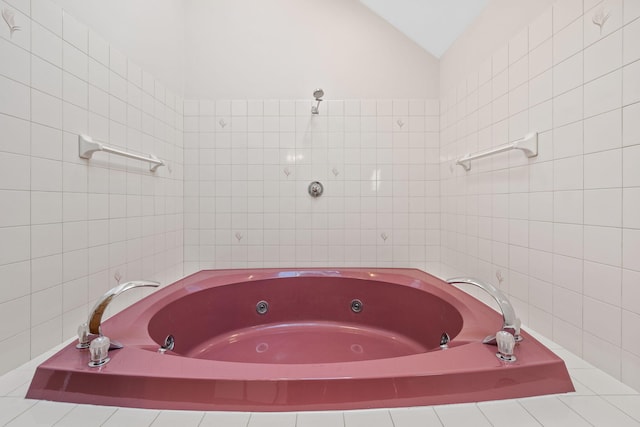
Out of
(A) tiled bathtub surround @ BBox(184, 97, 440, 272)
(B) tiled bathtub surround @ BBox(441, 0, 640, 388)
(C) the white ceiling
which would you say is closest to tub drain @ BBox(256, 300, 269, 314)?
(A) tiled bathtub surround @ BBox(184, 97, 440, 272)

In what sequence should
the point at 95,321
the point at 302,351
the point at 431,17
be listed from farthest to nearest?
the point at 431,17, the point at 302,351, the point at 95,321

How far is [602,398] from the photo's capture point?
2.25 ft

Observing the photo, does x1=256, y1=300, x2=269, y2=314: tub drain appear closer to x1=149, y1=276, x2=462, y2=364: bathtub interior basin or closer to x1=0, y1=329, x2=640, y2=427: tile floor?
x1=149, y1=276, x2=462, y2=364: bathtub interior basin

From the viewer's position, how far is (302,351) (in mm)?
1506

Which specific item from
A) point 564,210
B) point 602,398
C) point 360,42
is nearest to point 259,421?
point 602,398

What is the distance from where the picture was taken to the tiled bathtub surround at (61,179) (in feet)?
2.74

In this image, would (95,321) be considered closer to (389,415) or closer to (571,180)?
(389,415)

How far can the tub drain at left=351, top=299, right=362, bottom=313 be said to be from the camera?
1.75 m

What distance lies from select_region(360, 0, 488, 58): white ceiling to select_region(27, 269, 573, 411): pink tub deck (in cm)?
166

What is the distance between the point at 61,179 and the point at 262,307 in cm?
125

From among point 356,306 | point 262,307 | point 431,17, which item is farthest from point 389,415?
point 431,17

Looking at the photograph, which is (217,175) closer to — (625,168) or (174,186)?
(174,186)

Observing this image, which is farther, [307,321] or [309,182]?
[309,182]

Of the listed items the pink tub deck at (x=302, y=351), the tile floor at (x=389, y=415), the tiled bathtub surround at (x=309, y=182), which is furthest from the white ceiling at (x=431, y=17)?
the tile floor at (x=389, y=415)
